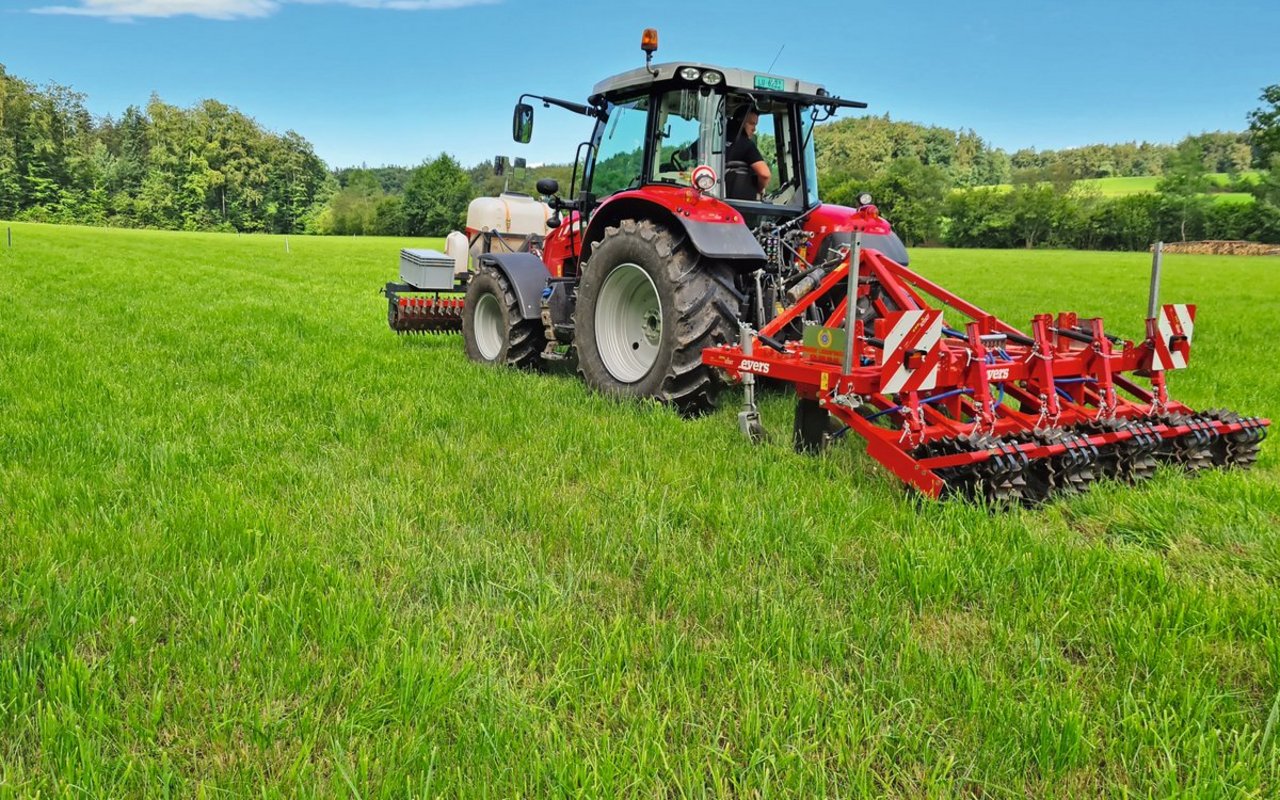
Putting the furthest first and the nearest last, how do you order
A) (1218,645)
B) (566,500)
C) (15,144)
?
(15,144) < (566,500) < (1218,645)

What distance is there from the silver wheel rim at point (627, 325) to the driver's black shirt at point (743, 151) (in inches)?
44.6

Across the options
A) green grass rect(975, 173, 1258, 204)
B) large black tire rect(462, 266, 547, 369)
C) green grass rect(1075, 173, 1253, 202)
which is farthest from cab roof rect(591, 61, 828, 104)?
green grass rect(1075, 173, 1253, 202)

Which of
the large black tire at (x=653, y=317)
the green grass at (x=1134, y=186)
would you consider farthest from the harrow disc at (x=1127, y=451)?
the green grass at (x=1134, y=186)

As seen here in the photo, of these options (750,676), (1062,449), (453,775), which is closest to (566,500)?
(750,676)

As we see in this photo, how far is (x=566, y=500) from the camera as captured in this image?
10.8 feet

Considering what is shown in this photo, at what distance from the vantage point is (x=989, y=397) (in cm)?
351

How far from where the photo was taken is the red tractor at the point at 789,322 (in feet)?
11.5

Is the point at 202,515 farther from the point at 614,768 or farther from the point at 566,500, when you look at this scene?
the point at 614,768

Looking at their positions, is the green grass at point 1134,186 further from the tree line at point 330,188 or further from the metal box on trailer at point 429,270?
the metal box on trailer at point 429,270

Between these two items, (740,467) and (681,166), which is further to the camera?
(681,166)

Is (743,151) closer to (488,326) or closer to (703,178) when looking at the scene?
(703,178)

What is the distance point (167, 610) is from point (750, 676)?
1626 millimetres

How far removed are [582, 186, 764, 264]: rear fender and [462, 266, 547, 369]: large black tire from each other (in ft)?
5.13

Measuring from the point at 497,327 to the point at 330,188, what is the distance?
76512 mm
